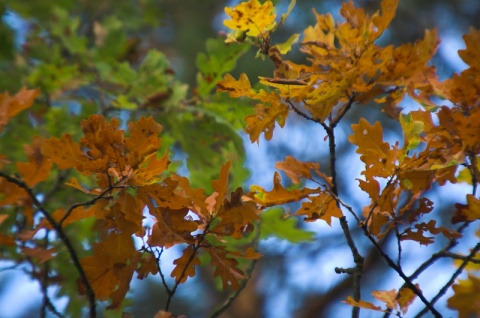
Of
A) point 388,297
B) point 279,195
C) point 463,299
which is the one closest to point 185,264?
point 279,195

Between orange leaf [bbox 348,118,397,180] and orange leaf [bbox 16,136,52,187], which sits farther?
orange leaf [bbox 16,136,52,187]

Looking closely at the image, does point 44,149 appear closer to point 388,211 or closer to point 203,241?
point 203,241

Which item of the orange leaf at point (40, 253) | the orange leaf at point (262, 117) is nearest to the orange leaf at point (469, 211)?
the orange leaf at point (262, 117)

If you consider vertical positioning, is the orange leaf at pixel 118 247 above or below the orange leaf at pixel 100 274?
above

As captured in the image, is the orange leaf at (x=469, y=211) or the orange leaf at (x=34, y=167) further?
the orange leaf at (x=34, y=167)

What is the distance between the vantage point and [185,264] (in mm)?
759

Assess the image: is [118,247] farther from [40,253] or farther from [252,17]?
[252,17]

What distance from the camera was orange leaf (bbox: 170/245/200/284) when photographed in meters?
0.75

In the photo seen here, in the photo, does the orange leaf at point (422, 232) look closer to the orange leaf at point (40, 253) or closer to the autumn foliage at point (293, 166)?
the autumn foliage at point (293, 166)

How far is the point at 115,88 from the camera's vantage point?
1445mm

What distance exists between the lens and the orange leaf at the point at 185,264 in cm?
75

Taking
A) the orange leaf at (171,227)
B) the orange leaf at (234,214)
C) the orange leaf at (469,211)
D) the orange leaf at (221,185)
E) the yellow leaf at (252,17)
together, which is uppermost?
the yellow leaf at (252,17)

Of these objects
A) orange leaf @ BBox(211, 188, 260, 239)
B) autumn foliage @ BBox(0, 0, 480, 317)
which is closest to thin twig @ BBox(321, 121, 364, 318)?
Result: autumn foliage @ BBox(0, 0, 480, 317)

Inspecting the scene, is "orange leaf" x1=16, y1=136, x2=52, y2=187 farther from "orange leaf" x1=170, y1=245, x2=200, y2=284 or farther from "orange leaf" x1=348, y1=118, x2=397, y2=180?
"orange leaf" x1=348, y1=118, x2=397, y2=180
